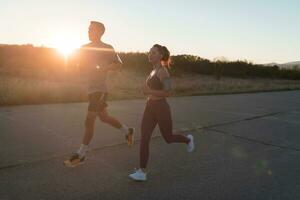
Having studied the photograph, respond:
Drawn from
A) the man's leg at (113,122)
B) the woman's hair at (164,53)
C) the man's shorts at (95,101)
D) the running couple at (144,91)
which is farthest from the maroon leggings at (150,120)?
the man's leg at (113,122)

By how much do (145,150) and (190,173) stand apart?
797 mm

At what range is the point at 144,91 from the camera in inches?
194

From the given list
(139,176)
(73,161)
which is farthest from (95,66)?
(139,176)

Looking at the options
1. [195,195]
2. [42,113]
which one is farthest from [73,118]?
[195,195]

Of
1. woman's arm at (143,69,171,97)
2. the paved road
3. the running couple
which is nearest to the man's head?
the running couple

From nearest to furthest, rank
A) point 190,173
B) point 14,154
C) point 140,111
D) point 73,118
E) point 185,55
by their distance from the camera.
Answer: point 190,173 → point 14,154 → point 73,118 → point 140,111 → point 185,55

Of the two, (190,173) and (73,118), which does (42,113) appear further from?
(190,173)

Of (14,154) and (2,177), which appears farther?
(14,154)

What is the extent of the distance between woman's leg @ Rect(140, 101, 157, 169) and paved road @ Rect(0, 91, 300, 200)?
28cm

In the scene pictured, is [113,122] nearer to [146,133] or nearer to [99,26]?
[146,133]

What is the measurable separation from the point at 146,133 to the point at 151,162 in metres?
0.98

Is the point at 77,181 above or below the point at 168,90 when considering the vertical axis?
below

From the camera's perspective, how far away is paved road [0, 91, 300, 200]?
456 centimetres

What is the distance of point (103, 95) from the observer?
543 centimetres
